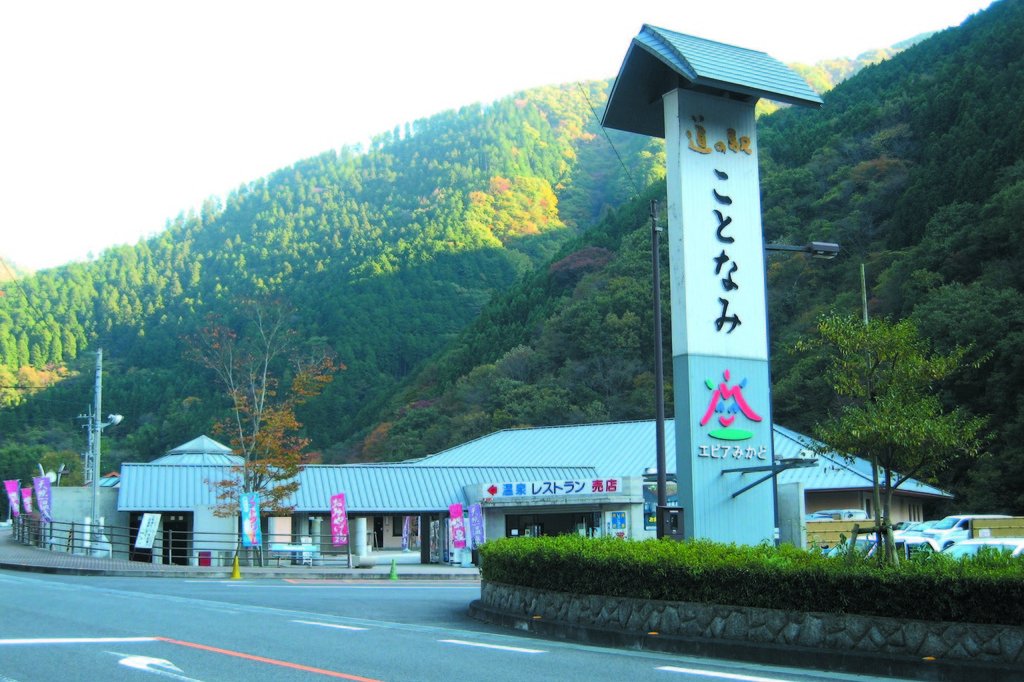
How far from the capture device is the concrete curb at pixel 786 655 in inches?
345

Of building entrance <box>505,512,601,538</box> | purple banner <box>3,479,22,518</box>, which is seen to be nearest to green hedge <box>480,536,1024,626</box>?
building entrance <box>505,512,601,538</box>

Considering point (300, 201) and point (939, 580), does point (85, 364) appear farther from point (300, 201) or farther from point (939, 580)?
point (939, 580)

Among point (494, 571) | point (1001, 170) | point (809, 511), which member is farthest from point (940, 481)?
point (494, 571)

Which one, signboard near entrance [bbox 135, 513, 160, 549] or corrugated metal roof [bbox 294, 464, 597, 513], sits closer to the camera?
signboard near entrance [bbox 135, 513, 160, 549]

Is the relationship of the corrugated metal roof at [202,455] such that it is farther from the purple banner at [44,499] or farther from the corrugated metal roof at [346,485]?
the purple banner at [44,499]

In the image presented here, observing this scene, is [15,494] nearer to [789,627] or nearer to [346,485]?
[346,485]

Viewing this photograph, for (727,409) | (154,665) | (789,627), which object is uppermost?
(727,409)

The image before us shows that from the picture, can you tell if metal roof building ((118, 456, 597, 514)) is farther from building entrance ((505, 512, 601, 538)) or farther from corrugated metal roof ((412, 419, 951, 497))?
building entrance ((505, 512, 601, 538))

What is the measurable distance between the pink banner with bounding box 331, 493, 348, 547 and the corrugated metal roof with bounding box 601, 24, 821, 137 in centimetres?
1860

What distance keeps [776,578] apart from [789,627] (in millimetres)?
500

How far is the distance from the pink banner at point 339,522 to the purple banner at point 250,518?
431cm

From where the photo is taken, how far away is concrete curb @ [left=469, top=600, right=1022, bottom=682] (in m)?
8.76

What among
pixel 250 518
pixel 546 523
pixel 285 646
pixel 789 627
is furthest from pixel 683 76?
pixel 546 523

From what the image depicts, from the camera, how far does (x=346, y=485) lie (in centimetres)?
4019
